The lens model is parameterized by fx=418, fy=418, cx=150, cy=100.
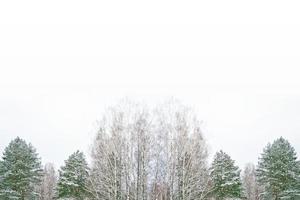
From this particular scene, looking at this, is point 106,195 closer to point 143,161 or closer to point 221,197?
point 143,161

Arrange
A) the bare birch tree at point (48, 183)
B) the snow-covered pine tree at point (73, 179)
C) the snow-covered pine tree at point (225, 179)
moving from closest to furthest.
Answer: the snow-covered pine tree at point (225, 179)
the snow-covered pine tree at point (73, 179)
the bare birch tree at point (48, 183)

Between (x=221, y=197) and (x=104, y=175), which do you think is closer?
(x=104, y=175)

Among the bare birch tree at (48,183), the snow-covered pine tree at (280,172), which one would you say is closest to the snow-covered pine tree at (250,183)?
the snow-covered pine tree at (280,172)

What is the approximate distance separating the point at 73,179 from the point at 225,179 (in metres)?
15.5

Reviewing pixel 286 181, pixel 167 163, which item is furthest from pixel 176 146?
pixel 286 181

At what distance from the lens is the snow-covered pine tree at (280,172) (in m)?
38.8

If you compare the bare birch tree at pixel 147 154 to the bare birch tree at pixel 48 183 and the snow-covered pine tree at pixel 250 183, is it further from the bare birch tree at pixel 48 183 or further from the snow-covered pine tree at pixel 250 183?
the bare birch tree at pixel 48 183

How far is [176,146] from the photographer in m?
36.4

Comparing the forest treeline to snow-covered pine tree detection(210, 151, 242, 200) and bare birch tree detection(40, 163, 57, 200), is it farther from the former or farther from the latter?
bare birch tree detection(40, 163, 57, 200)

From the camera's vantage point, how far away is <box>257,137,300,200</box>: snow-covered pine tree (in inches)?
1526

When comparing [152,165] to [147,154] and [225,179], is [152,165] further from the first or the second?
[225,179]

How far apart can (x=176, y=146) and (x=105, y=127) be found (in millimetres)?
6544

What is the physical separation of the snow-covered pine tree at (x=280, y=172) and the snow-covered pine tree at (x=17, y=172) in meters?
22.8

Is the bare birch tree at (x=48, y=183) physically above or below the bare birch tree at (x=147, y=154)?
above
